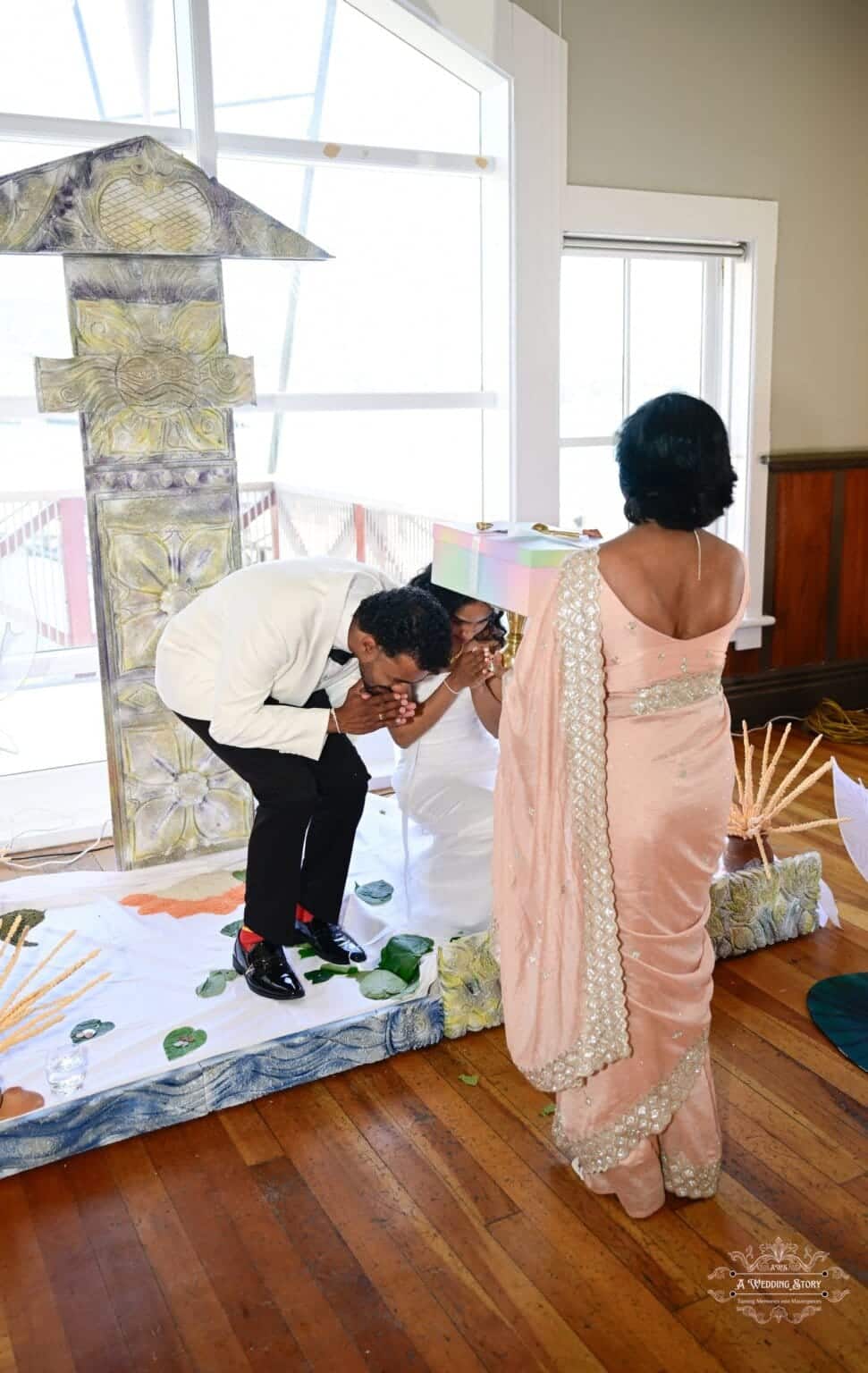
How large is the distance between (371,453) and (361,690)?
2423mm

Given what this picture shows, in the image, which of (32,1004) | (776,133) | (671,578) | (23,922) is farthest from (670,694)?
(776,133)

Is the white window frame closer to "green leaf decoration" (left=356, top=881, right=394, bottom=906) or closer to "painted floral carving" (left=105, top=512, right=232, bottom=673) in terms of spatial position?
"painted floral carving" (left=105, top=512, right=232, bottom=673)

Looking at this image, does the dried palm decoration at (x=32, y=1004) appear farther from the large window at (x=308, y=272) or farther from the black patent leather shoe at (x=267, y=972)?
the large window at (x=308, y=272)

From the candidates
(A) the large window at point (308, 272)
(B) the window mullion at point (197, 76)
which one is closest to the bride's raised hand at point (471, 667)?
(A) the large window at point (308, 272)

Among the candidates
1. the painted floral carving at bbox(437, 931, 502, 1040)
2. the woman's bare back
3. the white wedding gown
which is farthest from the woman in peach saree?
the white wedding gown

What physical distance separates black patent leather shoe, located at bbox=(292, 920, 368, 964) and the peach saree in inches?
29.5

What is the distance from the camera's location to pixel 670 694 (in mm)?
1802

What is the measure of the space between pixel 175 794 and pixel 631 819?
1662 millimetres

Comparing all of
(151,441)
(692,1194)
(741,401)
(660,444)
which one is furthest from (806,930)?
(741,401)

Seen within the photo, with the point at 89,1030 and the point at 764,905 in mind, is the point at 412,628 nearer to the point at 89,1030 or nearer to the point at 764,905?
the point at 89,1030

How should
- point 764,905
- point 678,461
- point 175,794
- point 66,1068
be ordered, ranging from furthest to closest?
point 175,794
point 764,905
point 66,1068
point 678,461

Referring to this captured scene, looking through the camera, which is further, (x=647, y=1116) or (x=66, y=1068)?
(x=66, y=1068)

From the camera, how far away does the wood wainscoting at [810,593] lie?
4.71 meters

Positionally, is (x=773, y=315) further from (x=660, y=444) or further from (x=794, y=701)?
(x=660, y=444)
